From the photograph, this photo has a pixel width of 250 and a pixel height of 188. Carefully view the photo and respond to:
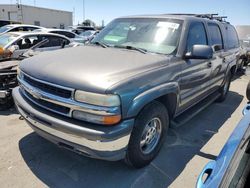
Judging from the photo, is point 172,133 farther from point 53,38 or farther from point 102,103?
point 53,38

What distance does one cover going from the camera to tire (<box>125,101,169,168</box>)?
9.34ft

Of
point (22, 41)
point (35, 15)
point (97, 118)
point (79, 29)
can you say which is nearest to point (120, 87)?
point (97, 118)

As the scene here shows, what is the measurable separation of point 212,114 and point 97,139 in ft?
12.3

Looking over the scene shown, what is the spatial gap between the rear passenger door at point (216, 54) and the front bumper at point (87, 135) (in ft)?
Answer: 9.53

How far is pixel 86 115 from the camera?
97.5 inches

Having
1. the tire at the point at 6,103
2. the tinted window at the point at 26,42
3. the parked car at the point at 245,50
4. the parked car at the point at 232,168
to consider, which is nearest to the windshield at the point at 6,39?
the tinted window at the point at 26,42

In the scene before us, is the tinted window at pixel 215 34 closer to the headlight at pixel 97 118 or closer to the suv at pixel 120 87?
the suv at pixel 120 87

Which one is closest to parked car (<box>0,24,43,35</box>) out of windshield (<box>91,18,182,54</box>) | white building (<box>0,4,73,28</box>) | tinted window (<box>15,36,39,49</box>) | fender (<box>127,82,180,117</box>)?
tinted window (<box>15,36,39,49</box>)

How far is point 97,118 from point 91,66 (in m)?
0.70

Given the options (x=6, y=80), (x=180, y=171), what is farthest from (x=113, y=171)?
(x=6, y=80)

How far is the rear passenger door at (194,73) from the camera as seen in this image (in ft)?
→ 12.1

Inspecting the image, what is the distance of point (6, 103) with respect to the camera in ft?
16.0

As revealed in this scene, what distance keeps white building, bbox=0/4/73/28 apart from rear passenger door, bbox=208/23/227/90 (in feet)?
121

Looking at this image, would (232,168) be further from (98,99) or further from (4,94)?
(4,94)
